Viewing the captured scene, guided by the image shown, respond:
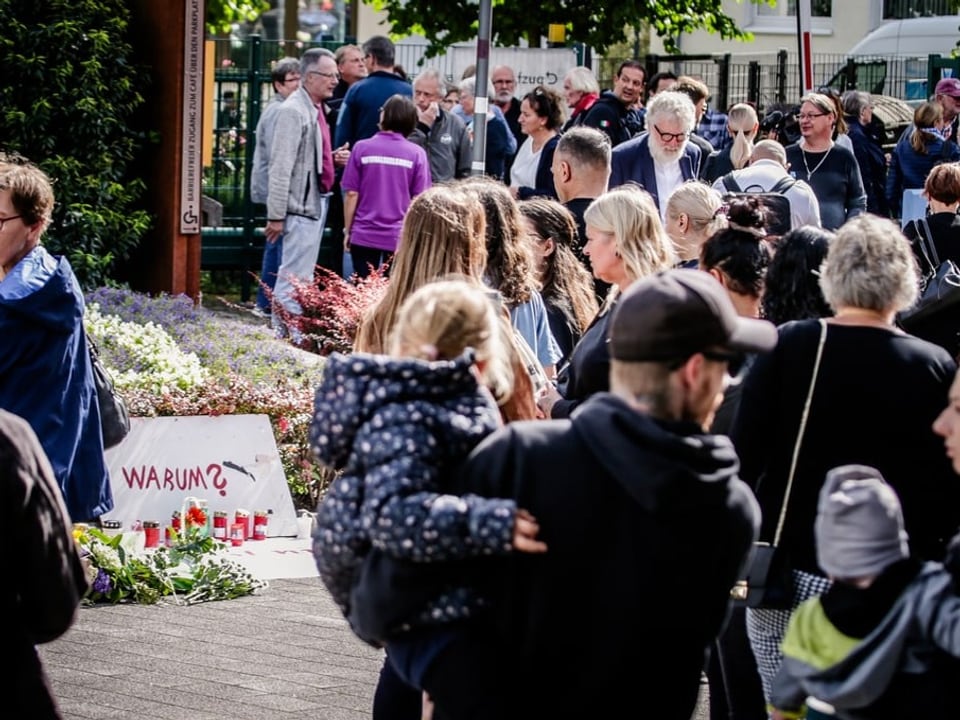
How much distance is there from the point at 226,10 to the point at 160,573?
20.5 metres

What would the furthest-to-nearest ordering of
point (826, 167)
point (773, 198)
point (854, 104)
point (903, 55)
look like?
point (903, 55) < point (854, 104) < point (826, 167) < point (773, 198)

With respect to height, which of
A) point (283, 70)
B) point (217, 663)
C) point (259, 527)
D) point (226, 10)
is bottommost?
point (217, 663)

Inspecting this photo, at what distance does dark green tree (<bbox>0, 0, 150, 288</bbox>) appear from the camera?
442 inches

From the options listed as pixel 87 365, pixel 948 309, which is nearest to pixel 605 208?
pixel 948 309

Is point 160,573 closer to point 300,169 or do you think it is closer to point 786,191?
point 786,191

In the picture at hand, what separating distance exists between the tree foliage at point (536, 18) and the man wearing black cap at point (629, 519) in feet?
70.5

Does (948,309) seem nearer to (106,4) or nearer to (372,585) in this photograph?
(372,585)

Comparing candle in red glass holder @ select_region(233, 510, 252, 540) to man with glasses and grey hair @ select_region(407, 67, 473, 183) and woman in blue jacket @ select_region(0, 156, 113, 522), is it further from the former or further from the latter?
man with glasses and grey hair @ select_region(407, 67, 473, 183)

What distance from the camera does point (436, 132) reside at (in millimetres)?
14883

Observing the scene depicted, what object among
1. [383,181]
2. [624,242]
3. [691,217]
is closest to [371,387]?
[624,242]

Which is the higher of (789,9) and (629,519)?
(789,9)

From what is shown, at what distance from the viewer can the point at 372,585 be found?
334cm

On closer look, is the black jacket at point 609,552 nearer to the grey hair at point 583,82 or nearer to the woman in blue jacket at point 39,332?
the woman in blue jacket at point 39,332

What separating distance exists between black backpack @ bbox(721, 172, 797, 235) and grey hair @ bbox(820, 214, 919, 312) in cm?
128
